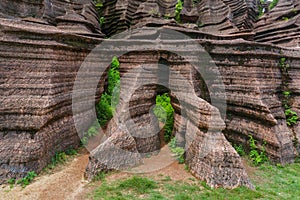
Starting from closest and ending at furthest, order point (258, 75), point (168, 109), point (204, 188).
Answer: point (204, 188) < point (258, 75) < point (168, 109)

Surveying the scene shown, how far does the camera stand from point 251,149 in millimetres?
9078

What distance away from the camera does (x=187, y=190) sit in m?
6.67

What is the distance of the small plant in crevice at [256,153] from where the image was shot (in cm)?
866

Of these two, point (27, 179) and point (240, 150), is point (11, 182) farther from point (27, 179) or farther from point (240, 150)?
point (240, 150)

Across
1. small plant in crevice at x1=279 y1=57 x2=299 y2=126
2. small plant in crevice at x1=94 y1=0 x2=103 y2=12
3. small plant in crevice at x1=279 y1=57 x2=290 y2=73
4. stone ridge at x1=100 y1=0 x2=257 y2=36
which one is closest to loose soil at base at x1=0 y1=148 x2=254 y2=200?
small plant in crevice at x1=279 y1=57 x2=299 y2=126

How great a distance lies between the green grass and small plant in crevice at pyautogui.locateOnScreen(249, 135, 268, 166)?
3.23 ft

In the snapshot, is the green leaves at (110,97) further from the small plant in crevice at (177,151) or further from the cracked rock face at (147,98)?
the small plant in crevice at (177,151)

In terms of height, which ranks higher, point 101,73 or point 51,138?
point 101,73

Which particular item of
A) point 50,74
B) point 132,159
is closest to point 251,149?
point 132,159

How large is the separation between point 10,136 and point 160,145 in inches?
239

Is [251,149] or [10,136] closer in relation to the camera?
[10,136]

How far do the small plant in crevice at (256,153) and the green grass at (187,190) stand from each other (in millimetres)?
984

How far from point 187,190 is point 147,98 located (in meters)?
4.38

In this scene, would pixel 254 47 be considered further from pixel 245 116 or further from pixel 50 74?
pixel 50 74
